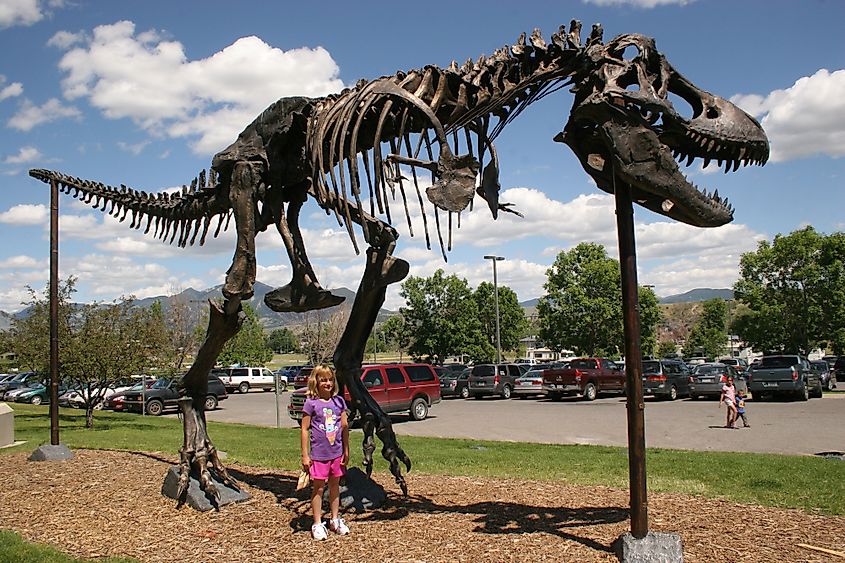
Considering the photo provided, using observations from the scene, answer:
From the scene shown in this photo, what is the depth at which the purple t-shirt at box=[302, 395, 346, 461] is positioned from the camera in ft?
20.9

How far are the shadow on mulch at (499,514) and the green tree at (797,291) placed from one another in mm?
34476

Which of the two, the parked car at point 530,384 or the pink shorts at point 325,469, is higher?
the pink shorts at point 325,469

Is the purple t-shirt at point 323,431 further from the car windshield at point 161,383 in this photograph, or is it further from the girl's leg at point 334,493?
the car windshield at point 161,383

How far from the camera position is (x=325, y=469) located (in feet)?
20.9

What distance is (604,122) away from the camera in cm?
540

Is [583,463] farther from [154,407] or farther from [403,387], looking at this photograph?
[154,407]

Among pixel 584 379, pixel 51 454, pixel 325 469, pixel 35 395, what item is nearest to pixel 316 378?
pixel 325 469

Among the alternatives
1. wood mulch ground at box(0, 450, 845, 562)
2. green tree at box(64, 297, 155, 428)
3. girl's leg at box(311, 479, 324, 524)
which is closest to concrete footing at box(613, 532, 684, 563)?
wood mulch ground at box(0, 450, 845, 562)

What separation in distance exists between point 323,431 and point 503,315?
43468 mm

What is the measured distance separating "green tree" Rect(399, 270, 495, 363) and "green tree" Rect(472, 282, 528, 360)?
1.71 m

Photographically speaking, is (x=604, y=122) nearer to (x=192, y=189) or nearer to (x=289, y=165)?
(x=289, y=165)

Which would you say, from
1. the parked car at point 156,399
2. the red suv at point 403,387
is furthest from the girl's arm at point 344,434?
the parked car at point 156,399

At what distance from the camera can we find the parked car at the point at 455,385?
1258 inches

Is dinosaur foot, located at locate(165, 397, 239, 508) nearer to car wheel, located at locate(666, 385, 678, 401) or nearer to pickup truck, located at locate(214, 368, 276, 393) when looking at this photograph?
car wheel, located at locate(666, 385, 678, 401)
